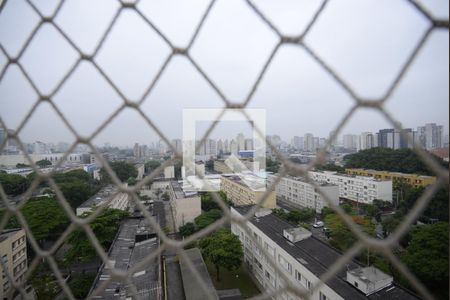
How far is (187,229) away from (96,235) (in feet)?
6.15

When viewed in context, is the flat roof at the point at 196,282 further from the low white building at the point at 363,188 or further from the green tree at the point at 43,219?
the low white building at the point at 363,188

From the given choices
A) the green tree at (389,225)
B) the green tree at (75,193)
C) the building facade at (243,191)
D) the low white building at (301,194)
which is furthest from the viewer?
the low white building at (301,194)

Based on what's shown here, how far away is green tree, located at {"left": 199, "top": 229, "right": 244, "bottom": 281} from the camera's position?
169 inches

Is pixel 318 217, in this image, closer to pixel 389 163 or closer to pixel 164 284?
pixel 389 163

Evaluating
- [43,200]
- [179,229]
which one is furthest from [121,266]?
[43,200]

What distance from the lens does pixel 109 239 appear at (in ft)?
17.4

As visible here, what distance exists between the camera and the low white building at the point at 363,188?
25.3ft

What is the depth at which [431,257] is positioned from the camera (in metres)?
3.99

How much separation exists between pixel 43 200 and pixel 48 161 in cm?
606

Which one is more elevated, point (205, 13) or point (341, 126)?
point (205, 13)

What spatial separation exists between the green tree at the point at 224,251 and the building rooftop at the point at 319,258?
52cm

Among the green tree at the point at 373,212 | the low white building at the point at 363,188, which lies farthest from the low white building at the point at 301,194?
the green tree at the point at 373,212

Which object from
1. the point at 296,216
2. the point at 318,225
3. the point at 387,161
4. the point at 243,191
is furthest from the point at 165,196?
the point at 387,161

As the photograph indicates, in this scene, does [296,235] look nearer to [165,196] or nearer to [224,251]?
[224,251]
